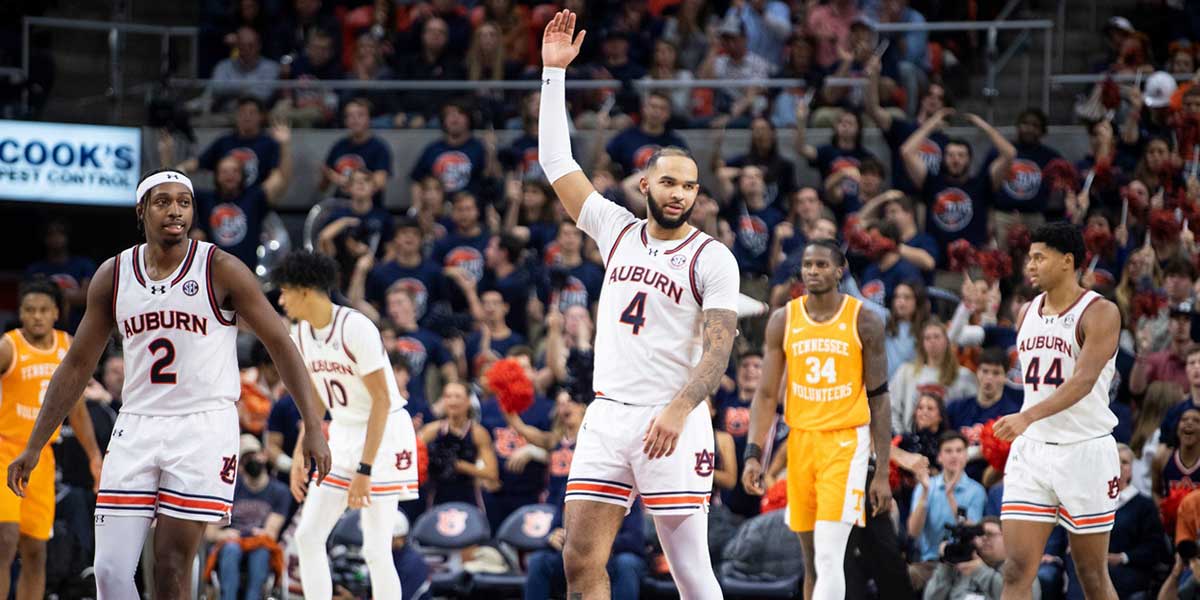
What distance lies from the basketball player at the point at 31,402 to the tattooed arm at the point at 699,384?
14.7 ft

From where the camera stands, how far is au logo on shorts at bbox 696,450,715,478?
6910 mm

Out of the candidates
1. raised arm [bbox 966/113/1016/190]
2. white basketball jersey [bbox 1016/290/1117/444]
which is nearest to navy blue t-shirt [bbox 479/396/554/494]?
raised arm [bbox 966/113/1016/190]

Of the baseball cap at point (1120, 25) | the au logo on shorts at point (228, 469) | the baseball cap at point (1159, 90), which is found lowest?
the au logo on shorts at point (228, 469)

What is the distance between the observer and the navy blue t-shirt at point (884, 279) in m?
12.9

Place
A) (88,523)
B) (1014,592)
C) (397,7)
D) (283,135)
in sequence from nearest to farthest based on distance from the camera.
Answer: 1. (1014,592)
2. (88,523)
3. (283,135)
4. (397,7)

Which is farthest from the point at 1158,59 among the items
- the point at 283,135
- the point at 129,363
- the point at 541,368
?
the point at 129,363

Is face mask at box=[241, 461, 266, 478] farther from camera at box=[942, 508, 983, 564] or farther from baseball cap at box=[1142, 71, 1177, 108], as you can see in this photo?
baseball cap at box=[1142, 71, 1177, 108]

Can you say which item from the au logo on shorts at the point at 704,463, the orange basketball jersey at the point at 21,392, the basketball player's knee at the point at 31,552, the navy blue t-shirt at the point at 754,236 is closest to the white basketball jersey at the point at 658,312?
the au logo on shorts at the point at 704,463

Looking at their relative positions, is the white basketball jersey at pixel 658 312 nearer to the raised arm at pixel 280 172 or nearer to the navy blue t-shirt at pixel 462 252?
the navy blue t-shirt at pixel 462 252

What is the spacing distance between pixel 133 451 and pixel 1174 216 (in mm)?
8815

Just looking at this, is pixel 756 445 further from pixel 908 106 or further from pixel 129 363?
pixel 908 106

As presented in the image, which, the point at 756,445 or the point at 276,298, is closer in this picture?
the point at 756,445

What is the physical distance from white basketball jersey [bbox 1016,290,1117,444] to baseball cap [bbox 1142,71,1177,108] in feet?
20.8

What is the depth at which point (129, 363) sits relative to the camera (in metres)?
6.87
